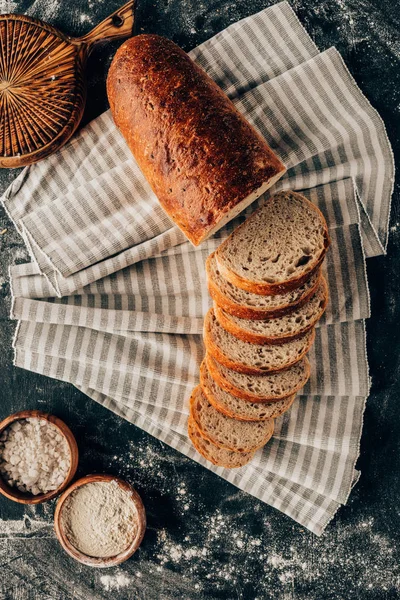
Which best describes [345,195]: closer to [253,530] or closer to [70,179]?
[70,179]

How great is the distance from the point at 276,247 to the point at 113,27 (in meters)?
1.25

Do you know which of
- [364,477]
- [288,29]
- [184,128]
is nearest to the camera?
[184,128]

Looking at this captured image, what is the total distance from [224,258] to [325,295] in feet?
1.50

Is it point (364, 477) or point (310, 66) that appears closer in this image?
point (310, 66)

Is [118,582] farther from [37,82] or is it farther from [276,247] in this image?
[37,82]

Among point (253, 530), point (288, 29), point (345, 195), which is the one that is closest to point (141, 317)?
point (345, 195)

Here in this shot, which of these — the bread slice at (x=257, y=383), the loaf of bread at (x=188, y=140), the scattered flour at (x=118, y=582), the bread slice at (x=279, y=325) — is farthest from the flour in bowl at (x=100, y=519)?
the loaf of bread at (x=188, y=140)

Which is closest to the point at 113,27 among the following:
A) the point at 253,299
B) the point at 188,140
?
the point at 188,140

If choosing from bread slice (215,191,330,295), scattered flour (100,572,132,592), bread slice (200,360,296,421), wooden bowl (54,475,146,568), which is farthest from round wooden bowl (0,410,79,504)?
bread slice (215,191,330,295)

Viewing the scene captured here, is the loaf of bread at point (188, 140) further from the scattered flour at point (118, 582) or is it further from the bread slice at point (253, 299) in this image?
the scattered flour at point (118, 582)

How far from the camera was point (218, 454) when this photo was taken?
266cm

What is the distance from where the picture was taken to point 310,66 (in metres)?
2.44

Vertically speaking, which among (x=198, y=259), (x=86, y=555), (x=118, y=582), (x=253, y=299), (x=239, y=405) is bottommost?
(x=118, y=582)

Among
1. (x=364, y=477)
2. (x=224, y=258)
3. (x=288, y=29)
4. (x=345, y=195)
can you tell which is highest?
(x=288, y=29)
